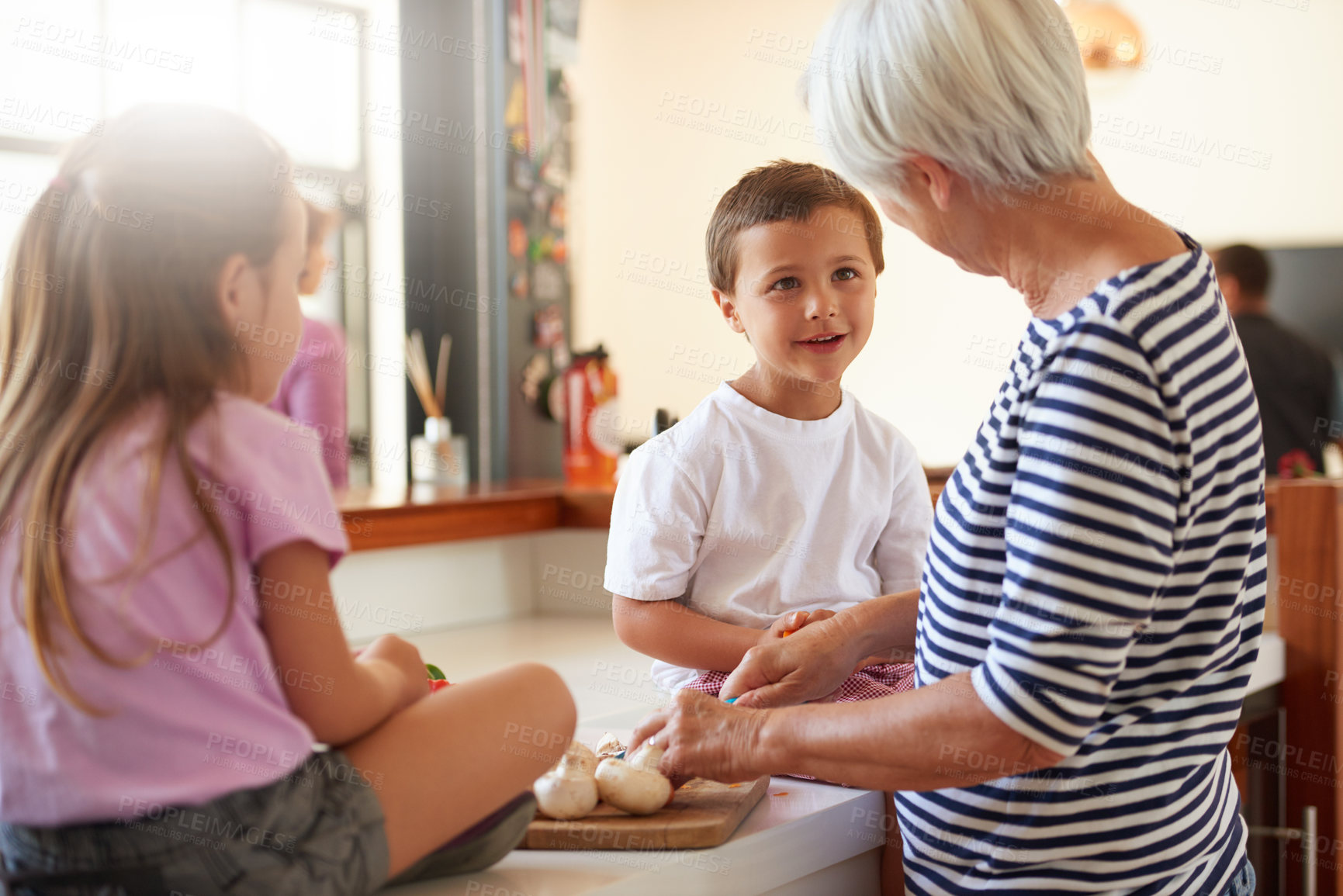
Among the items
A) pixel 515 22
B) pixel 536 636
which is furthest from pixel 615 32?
pixel 536 636

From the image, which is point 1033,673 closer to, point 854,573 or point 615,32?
point 854,573

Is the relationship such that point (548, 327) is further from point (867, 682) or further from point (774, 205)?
point (867, 682)

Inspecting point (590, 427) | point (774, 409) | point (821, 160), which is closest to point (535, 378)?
point (590, 427)

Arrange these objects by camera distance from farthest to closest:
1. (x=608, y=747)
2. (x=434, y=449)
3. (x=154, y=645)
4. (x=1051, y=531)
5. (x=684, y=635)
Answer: (x=434, y=449) < (x=684, y=635) < (x=608, y=747) < (x=1051, y=531) < (x=154, y=645)

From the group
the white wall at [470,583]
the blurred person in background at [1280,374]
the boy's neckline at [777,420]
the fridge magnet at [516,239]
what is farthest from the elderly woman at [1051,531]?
the blurred person in background at [1280,374]

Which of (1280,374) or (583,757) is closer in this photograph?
(583,757)

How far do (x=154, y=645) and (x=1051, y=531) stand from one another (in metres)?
0.52

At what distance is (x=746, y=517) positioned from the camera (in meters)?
1.19

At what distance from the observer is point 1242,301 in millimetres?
3471

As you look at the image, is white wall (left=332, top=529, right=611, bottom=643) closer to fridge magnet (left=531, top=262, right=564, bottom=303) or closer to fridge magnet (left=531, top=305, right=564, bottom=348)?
fridge magnet (left=531, top=305, right=564, bottom=348)

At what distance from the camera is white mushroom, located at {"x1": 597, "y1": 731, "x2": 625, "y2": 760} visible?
999 millimetres

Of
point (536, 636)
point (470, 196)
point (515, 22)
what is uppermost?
point (515, 22)

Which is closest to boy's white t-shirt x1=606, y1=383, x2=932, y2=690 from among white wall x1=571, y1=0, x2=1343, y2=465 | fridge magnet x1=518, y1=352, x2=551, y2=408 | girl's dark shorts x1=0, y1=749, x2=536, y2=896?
girl's dark shorts x1=0, y1=749, x2=536, y2=896

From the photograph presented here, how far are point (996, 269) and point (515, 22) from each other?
292cm
